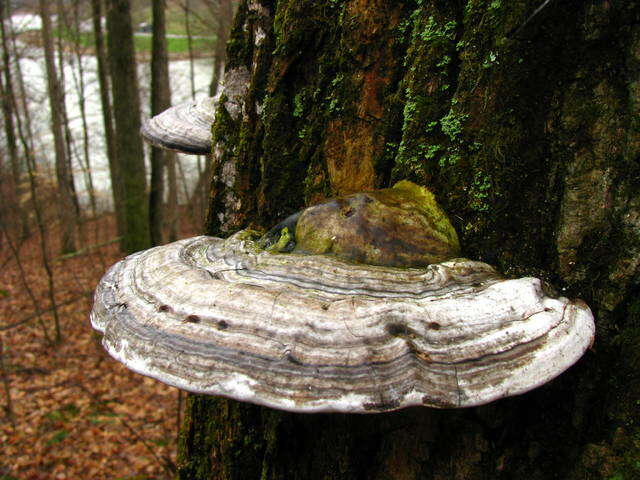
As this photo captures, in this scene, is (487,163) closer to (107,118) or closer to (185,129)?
(185,129)

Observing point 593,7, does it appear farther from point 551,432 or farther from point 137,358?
point 137,358

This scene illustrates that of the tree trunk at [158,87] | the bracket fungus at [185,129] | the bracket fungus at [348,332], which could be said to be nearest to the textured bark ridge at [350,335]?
the bracket fungus at [348,332]

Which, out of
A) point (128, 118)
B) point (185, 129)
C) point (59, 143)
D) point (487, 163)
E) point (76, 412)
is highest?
point (487, 163)

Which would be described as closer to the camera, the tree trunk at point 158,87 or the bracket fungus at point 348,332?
the bracket fungus at point 348,332

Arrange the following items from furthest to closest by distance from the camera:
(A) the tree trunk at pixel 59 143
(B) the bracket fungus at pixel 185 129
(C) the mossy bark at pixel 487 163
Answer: (A) the tree trunk at pixel 59 143 → (B) the bracket fungus at pixel 185 129 → (C) the mossy bark at pixel 487 163

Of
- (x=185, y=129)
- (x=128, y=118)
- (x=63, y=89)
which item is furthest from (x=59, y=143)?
(x=185, y=129)

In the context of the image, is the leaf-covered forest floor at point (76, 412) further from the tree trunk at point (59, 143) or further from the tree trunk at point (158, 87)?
the tree trunk at point (59, 143)

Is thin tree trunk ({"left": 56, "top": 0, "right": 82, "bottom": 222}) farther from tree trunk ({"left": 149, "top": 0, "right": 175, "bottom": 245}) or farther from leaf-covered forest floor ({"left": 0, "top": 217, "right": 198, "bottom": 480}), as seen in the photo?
leaf-covered forest floor ({"left": 0, "top": 217, "right": 198, "bottom": 480})
